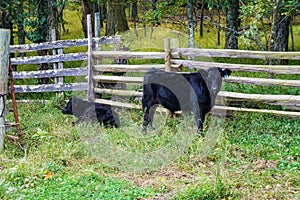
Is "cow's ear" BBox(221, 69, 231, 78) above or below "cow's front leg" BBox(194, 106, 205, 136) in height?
above

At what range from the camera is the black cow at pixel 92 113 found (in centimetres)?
829

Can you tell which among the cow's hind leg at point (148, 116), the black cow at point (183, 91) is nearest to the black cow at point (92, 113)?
the cow's hind leg at point (148, 116)

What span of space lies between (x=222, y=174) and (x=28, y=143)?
12.3 feet

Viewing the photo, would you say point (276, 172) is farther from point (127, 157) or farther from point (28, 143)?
point (28, 143)

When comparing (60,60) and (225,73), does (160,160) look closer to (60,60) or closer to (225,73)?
(225,73)

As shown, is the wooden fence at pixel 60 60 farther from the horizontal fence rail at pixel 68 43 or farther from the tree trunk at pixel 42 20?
the tree trunk at pixel 42 20

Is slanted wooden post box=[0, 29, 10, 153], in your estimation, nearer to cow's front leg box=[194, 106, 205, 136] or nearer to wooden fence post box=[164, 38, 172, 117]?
wooden fence post box=[164, 38, 172, 117]

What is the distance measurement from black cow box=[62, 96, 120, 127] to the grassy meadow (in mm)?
227

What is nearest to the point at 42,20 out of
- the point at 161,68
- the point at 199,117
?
the point at 161,68

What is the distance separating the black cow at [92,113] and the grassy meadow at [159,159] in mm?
227

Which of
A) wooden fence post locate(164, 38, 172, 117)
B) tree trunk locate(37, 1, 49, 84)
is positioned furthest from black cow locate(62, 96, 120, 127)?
tree trunk locate(37, 1, 49, 84)

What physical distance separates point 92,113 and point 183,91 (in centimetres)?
205

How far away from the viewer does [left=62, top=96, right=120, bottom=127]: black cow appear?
27.2ft

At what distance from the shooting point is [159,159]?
20.3ft
